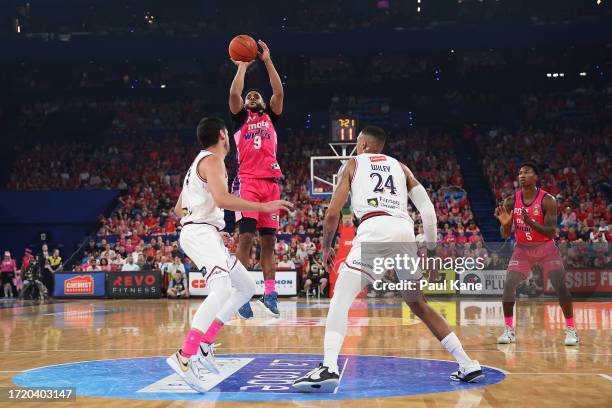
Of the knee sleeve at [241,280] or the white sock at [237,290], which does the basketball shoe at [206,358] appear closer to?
the white sock at [237,290]

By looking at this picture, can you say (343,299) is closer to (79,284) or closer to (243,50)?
(243,50)

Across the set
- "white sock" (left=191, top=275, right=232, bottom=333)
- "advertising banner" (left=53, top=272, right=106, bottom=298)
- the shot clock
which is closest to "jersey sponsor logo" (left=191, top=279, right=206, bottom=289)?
"advertising banner" (left=53, top=272, right=106, bottom=298)

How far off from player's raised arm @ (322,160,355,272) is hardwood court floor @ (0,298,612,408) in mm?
1137

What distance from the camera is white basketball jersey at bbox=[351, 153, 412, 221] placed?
5.91m

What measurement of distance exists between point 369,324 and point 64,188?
20.4 metres

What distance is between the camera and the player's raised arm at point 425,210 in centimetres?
589

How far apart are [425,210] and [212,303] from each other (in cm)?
199

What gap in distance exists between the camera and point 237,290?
6.72 meters

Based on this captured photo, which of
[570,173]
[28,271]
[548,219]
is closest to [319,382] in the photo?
[548,219]

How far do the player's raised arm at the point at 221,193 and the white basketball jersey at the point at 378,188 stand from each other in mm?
614

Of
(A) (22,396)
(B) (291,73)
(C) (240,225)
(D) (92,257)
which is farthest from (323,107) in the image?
(A) (22,396)

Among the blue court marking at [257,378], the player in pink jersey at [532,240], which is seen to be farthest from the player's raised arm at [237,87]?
the player in pink jersey at [532,240]

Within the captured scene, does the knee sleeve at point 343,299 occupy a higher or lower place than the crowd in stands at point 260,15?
lower

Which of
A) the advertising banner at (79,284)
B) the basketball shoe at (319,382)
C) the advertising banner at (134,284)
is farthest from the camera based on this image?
the advertising banner at (79,284)
